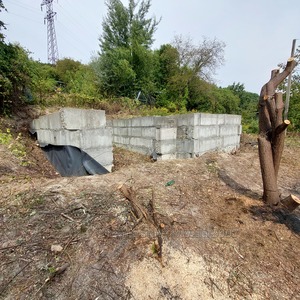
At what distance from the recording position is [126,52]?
39.1ft

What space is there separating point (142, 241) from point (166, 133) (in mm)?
2987

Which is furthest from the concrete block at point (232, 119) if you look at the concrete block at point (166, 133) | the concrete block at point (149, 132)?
the concrete block at point (149, 132)

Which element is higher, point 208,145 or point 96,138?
point 96,138

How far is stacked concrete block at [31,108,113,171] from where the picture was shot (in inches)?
140

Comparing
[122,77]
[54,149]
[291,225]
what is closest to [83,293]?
[291,225]

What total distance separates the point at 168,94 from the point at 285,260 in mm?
13994

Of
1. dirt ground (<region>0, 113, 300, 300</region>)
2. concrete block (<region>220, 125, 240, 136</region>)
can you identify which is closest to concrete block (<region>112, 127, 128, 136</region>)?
concrete block (<region>220, 125, 240, 136</region>)

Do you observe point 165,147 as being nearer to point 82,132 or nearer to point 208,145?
point 208,145

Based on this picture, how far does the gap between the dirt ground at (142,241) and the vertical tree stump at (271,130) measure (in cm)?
28

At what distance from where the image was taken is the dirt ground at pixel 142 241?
1.36 m

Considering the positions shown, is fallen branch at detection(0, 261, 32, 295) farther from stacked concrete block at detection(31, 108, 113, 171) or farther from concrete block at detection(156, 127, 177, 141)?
concrete block at detection(156, 127, 177, 141)

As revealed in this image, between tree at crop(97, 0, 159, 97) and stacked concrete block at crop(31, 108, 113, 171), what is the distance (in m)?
8.50

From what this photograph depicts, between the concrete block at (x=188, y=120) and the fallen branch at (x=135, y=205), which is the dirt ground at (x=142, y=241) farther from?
the concrete block at (x=188, y=120)

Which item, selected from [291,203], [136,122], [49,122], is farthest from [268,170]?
[49,122]
